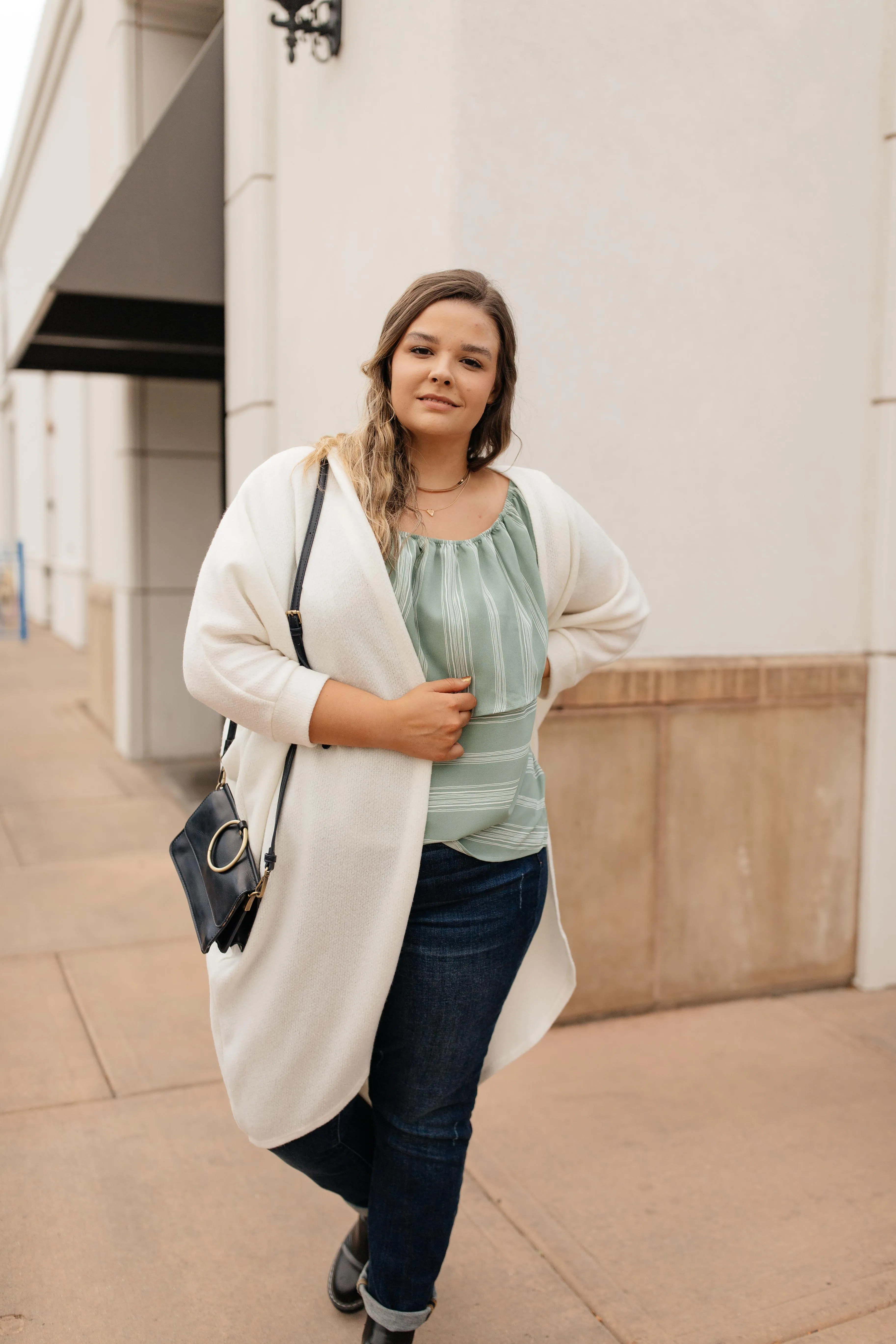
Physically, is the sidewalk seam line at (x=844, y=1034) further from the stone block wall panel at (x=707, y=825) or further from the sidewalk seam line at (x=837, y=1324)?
the sidewalk seam line at (x=837, y=1324)

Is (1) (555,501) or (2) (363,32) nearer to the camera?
(1) (555,501)

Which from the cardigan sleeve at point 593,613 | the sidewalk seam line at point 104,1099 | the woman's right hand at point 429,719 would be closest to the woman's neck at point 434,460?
the cardigan sleeve at point 593,613

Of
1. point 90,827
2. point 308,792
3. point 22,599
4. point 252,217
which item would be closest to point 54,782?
point 90,827

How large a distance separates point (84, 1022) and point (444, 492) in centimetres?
261

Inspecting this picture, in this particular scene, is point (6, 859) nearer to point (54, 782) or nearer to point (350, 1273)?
point (54, 782)

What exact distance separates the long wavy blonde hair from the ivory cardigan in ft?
0.10

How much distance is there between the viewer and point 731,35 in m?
3.78

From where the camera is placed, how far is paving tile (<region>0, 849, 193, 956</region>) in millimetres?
4699

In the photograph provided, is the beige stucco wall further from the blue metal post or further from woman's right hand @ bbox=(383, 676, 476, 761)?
the blue metal post

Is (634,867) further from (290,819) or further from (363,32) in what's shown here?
(363,32)

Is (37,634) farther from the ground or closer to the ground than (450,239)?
closer to the ground

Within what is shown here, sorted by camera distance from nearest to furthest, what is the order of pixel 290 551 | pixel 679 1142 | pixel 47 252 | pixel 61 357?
1. pixel 290 551
2. pixel 679 1142
3. pixel 61 357
4. pixel 47 252

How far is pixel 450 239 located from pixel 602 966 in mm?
2392

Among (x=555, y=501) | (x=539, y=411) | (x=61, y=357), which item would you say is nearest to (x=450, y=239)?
(x=539, y=411)
